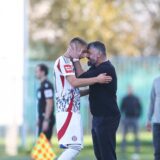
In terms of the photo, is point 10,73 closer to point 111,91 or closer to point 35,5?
point 111,91

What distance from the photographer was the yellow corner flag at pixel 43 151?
18766 mm

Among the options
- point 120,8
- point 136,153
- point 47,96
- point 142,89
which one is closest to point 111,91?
point 47,96

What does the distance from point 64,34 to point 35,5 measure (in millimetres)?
3447

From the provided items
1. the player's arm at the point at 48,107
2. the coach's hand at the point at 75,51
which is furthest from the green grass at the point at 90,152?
the coach's hand at the point at 75,51

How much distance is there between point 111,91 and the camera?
14.4 metres

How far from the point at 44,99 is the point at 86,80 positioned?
5383 mm

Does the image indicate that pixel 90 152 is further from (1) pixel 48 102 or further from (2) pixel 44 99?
(1) pixel 48 102

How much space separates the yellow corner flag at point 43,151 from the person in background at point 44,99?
335mm

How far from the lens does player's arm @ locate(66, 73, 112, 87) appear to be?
13984mm

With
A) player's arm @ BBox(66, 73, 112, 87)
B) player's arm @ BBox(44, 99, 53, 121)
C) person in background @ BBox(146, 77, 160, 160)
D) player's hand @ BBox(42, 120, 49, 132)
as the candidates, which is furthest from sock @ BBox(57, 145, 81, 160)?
player's hand @ BBox(42, 120, 49, 132)

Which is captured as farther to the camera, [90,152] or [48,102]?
[90,152]

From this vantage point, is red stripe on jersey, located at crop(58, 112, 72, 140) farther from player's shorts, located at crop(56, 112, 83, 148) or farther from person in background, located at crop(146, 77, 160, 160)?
person in background, located at crop(146, 77, 160, 160)

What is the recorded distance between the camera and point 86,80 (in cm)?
1401

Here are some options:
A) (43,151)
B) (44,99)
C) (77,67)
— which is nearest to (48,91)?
(44,99)
